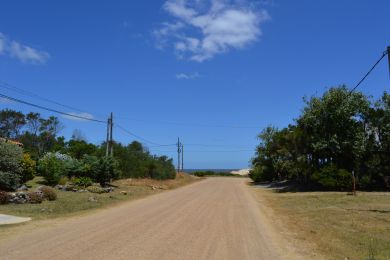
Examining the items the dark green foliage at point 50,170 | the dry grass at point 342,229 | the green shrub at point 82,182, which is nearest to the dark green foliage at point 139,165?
the green shrub at point 82,182

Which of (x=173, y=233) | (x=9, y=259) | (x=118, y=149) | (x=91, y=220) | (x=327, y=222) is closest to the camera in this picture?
(x=9, y=259)

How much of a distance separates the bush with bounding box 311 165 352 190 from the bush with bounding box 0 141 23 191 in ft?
72.6

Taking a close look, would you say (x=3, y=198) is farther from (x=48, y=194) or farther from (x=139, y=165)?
(x=139, y=165)

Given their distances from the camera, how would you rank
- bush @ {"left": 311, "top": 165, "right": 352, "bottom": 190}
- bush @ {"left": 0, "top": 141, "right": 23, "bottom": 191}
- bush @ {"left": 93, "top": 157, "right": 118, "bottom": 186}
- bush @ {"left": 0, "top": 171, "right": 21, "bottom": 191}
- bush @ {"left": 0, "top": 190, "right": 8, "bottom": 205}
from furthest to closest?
bush @ {"left": 93, "top": 157, "right": 118, "bottom": 186}
bush @ {"left": 311, "top": 165, "right": 352, "bottom": 190}
bush @ {"left": 0, "top": 141, "right": 23, "bottom": 191}
bush @ {"left": 0, "top": 171, "right": 21, "bottom": 191}
bush @ {"left": 0, "top": 190, "right": 8, "bottom": 205}

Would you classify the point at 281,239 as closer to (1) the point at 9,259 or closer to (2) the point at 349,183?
(1) the point at 9,259

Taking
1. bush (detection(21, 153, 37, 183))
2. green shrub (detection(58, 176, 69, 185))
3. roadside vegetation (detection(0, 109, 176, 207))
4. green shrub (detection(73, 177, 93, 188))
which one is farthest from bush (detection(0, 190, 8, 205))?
green shrub (detection(73, 177, 93, 188))

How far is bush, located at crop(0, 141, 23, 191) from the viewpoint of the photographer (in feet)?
79.3

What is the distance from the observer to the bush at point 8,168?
2418 cm

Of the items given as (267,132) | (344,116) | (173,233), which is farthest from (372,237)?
(267,132)

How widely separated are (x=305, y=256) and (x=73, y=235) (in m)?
6.11

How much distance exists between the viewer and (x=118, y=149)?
173 ft

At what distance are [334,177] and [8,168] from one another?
2340cm

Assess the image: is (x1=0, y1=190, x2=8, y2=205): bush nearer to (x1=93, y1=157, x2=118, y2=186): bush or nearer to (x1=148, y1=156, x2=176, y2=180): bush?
(x1=93, y1=157, x2=118, y2=186): bush

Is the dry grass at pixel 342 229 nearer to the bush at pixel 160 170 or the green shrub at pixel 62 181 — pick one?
the green shrub at pixel 62 181
